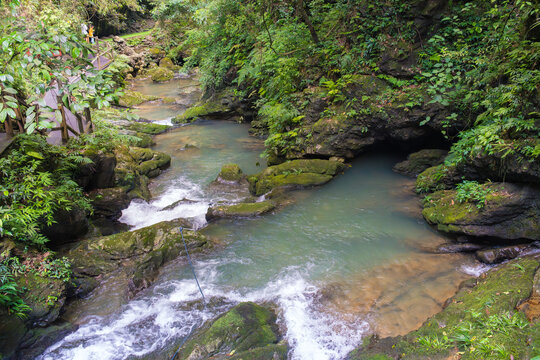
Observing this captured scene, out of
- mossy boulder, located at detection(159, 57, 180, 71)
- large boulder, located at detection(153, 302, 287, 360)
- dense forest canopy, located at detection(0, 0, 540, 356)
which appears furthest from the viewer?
mossy boulder, located at detection(159, 57, 180, 71)

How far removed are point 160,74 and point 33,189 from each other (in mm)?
26242

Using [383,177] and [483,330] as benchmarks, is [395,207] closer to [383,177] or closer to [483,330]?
[383,177]

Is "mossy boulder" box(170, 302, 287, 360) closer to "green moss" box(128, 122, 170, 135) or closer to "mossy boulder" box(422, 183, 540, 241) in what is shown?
"mossy boulder" box(422, 183, 540, 241)

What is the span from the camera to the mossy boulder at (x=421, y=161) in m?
9.84

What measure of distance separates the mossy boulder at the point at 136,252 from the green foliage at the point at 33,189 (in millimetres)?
890

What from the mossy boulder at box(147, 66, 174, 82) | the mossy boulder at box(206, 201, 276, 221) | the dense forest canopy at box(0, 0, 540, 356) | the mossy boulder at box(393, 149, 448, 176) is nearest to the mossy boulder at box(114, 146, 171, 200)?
the dense forest canopy at box(0, 0, 540, 356)

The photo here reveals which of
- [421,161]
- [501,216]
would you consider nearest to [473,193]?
[501,216]

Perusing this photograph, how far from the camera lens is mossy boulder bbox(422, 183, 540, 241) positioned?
6.23 metres

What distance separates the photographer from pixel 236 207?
29.3 feet

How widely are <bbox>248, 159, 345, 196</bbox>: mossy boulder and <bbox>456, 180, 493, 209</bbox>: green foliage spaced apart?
3792mm

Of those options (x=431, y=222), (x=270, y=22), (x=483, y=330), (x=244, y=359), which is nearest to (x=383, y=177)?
(x=431, y=222)

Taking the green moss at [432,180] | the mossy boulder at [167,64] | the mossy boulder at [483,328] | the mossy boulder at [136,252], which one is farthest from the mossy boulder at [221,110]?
the mossy boulder at [167,64]

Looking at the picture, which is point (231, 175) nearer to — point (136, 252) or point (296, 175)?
point (296, 175)

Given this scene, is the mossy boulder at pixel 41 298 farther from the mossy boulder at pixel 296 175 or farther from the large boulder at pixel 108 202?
the mossy boulder at pixel 296 175
